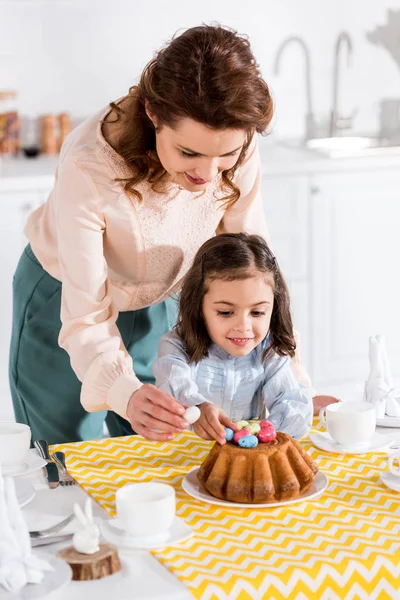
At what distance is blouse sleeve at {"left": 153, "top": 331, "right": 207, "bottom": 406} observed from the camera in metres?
1.92

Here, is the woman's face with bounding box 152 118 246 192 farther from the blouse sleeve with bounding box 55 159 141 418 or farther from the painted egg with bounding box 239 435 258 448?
the painted egg with bounding box 239 435 258 448

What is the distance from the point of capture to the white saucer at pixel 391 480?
1.60 meters

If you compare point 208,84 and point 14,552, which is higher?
point 208,84

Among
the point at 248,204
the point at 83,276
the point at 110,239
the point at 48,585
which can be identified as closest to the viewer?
the point at 48,585

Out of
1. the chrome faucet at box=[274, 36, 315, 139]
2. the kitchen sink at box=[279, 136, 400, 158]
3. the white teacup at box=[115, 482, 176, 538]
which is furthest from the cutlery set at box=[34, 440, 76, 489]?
the chrome faucet at box=[274, 36, 315, 139]

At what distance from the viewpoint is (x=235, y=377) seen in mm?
2031

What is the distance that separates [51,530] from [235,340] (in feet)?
2.06

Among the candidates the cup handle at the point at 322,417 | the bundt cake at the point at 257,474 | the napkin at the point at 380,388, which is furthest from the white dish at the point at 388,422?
the bundt cake at the point at 257,474

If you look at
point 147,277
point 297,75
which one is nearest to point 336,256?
point 297,75

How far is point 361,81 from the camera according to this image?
4793 millimetres

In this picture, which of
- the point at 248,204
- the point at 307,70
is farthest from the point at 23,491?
the point at 307,70

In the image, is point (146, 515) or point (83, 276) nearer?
point (146, 515)

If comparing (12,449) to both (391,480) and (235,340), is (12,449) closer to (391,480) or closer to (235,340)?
(235,340)

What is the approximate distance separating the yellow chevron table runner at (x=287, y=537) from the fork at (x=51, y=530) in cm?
9
